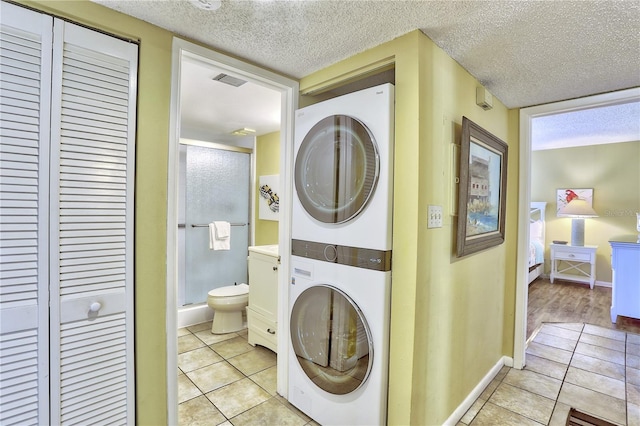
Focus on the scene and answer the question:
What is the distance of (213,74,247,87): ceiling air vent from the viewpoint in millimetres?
2133

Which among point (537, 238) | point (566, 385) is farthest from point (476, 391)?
point (537, 238)

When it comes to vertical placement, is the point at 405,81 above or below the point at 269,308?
above

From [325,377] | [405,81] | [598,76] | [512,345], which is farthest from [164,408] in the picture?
[598,76]

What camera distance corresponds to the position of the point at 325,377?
1.77 metres

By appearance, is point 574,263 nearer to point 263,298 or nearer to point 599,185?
point 599,185

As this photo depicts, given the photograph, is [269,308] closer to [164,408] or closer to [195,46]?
[164,408]

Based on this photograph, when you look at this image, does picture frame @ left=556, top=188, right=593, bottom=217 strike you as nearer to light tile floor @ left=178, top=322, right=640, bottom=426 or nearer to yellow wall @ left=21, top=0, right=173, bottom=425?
light tile floor @ left=178, top=322, right=640, bottom=426

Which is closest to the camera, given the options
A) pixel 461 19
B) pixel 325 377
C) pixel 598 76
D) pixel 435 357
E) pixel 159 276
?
pixel 461 19

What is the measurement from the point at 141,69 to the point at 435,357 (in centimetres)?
206

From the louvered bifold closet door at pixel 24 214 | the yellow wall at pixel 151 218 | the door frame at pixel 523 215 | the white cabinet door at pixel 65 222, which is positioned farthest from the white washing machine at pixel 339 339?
the door frame at pixel 523 215

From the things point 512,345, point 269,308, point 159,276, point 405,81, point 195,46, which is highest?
point 195,46

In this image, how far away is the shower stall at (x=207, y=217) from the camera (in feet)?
11.1

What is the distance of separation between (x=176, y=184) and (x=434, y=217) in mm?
1328

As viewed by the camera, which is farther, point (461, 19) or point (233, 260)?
point (233, 260)
